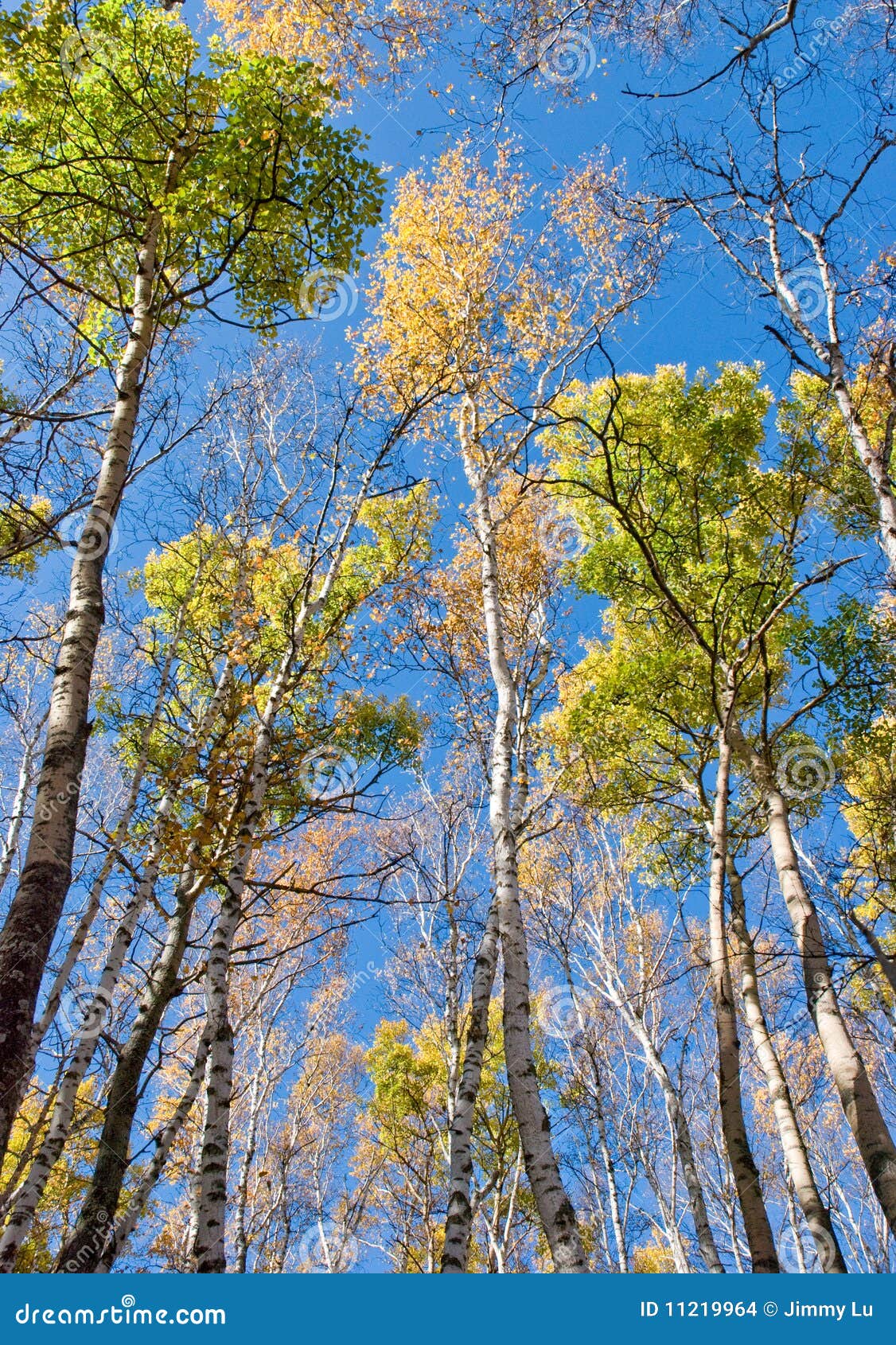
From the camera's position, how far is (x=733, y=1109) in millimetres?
3271

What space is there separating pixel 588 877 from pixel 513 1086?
7.52m

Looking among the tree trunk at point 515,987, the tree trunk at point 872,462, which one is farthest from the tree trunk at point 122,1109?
the tree trunk at point 872,462

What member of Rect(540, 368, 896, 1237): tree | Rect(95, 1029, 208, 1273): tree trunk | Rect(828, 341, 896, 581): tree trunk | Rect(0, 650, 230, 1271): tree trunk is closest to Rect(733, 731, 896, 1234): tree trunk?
Rect(540, 368, 896, 1237): tree

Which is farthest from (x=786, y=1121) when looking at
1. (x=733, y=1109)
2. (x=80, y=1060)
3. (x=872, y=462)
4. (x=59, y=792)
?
(x=59, y=792)

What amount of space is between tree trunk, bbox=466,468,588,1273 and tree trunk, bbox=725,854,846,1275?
1491 mm

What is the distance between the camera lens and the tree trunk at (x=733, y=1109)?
315cm

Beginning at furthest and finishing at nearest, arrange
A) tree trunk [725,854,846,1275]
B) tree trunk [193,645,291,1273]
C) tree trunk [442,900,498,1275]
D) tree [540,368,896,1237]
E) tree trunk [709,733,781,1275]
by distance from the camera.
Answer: tree [540,368,896,1237] < tree trunk [725,854,846,1275] < tree trunk [442,900,498,1275] < tree trunk [193,645,291,1273] < tree trunk [709,733,781,1275]

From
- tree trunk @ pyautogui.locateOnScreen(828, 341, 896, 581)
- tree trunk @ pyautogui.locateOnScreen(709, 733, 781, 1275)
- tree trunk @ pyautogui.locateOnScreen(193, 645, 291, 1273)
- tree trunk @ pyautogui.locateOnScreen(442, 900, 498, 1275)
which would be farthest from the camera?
tree trunk @ pyautogui.locateOnScreen(828, 341, 896, 581)

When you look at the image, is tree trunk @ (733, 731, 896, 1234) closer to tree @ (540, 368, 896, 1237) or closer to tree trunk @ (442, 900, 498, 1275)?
tree @ (540, 368, 896, 1237)

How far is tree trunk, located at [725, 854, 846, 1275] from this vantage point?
4.77 metres

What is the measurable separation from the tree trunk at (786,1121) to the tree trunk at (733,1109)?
42.1 inches

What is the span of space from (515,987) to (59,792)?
3.22m

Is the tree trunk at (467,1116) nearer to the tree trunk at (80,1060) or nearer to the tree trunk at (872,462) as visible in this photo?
the tree trunk at (80,1060)

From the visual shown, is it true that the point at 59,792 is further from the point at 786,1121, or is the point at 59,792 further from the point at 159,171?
the point at 786,1121
